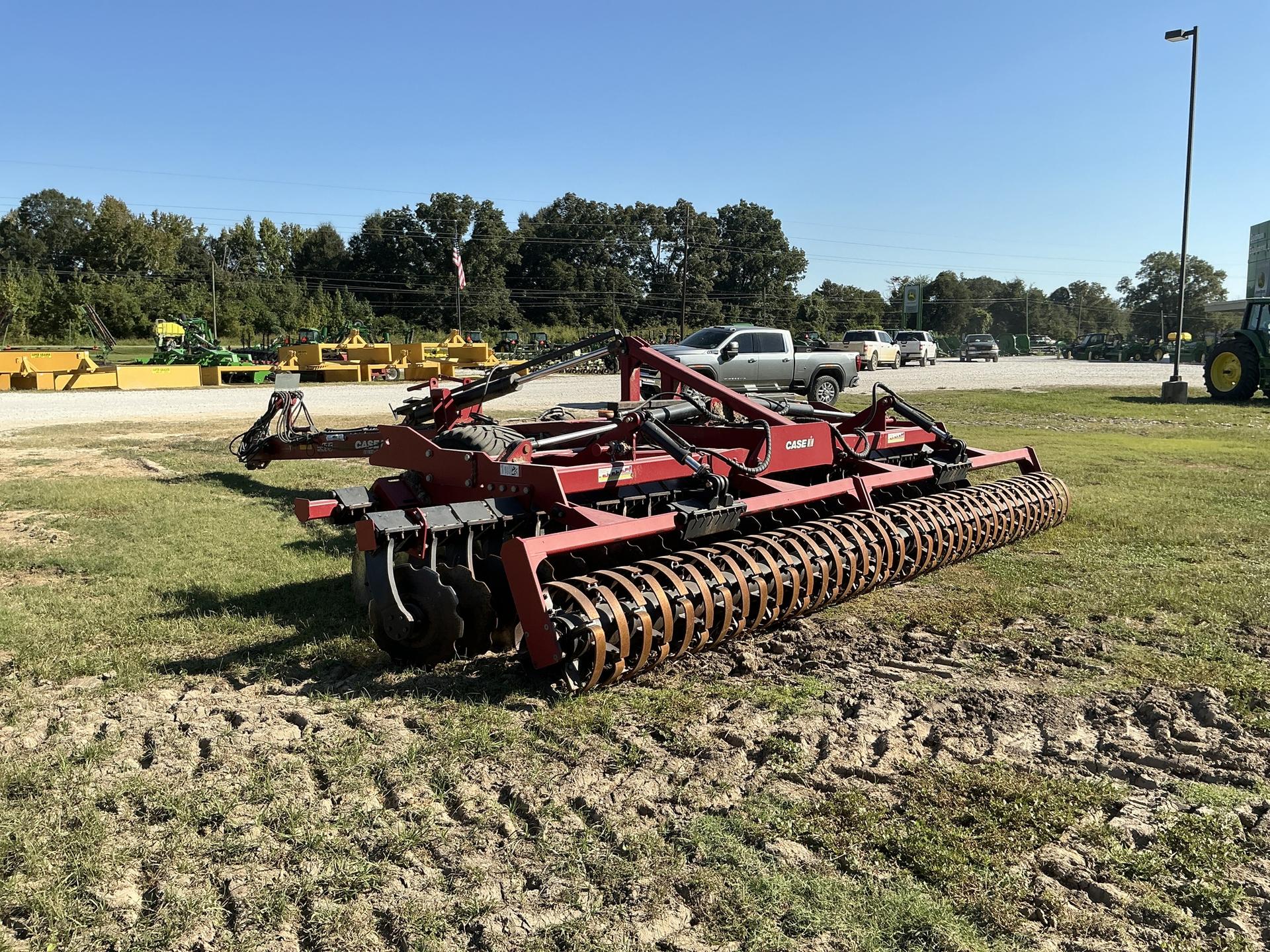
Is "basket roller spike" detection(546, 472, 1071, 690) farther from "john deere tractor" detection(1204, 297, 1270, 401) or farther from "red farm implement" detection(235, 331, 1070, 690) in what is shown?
"john deere tractor" detection(1204, 297, 1270, 401)

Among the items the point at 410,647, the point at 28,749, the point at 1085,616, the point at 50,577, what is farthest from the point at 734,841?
the point at 50,577

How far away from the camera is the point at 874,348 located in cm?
3694

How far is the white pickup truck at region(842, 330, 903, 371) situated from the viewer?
36.7 m

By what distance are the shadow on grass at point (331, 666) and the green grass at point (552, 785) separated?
0.06 ft

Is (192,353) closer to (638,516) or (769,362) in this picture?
(769,362)

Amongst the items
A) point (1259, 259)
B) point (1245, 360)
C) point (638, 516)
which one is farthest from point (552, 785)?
point (1259, 259)

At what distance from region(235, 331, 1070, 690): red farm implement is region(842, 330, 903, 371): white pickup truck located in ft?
97.7

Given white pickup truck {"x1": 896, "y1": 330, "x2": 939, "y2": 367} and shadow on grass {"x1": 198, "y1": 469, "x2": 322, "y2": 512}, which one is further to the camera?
white pickup truck {"x1": 896, "y1": 330, "x2": 939, "y2": 367}

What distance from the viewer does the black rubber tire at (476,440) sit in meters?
5.61

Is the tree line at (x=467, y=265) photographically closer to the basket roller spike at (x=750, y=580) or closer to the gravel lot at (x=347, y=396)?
the gravel lot at (x=347, y=396)

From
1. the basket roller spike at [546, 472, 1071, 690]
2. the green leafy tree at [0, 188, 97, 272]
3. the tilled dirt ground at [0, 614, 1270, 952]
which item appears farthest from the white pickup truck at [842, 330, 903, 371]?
the green leafy tree at [0, 188, 97, 272]

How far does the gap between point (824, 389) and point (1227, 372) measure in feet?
28.9

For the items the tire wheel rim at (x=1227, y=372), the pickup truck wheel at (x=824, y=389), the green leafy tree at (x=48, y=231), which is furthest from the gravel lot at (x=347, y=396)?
the green leafy tree at (x=48, y=231)

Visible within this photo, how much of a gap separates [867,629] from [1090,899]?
2.51 meters
